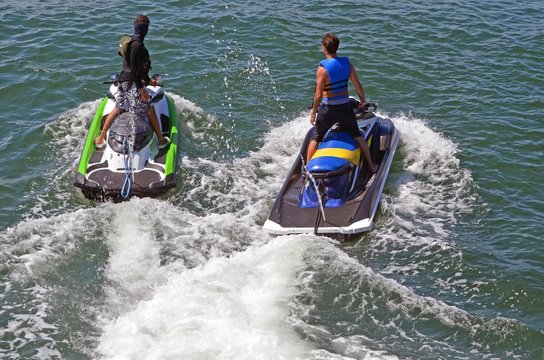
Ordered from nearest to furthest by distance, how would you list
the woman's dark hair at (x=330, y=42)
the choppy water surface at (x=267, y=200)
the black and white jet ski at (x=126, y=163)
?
the choppy water surface at (x=267, y=200) → the woman's dark hair at (x=330, y=42) → the black and white jet ski at (x=126, y=163)

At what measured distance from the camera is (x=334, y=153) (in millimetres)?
12508

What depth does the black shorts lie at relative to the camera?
41.3ft

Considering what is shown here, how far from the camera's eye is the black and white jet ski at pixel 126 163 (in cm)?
1275

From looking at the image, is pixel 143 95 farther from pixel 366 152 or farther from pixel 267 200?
pixel 366 152

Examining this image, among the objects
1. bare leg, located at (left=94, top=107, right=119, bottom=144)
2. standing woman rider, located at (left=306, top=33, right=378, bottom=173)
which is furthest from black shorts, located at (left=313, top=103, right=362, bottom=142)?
bare leg, located at (left=94, top=107, right=119, bottom=144)

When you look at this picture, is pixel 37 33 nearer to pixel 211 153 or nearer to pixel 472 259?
pixel 211 153

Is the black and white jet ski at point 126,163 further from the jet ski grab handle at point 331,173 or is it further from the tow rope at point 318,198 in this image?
the jet ski grab handle at point 331,173

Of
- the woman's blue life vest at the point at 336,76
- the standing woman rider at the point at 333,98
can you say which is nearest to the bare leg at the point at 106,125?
the standing woman rider at the point at 333,98

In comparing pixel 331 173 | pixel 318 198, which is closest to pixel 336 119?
pixel 331 173

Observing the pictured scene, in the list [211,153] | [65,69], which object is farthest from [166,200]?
[65,69]

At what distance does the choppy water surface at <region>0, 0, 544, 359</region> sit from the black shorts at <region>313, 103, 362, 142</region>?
126 cm

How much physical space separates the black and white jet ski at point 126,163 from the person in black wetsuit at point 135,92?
14 centimetres

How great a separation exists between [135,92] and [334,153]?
11.6 feet

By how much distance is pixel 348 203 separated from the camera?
12.3m
